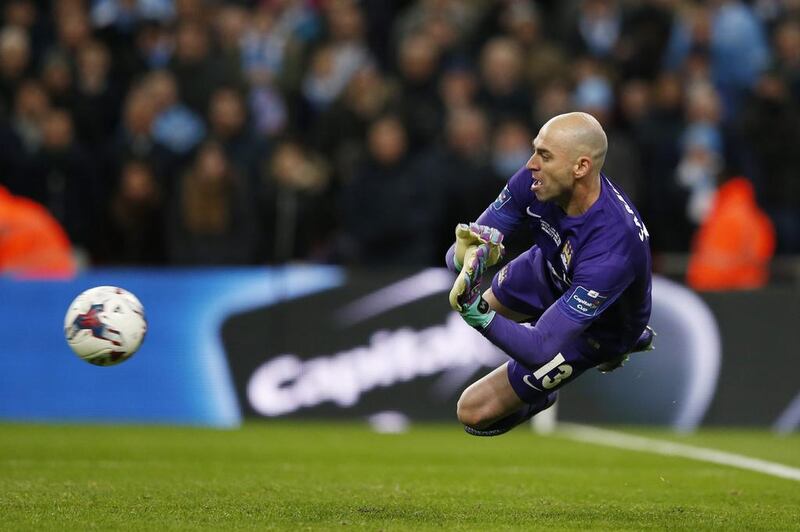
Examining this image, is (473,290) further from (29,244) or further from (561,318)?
(29,244)

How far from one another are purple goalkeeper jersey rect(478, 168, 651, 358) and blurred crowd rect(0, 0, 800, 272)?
6136 mm

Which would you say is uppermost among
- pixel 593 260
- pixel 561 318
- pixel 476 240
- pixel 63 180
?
pixel 63 180

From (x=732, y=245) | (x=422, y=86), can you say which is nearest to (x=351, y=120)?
(x=422, y=86)

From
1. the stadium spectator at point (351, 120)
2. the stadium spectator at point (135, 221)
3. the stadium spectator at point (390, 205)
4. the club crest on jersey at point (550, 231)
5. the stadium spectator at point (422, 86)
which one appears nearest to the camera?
the club crest on jersey at point (550, 231)

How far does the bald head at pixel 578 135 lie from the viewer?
7.48 m

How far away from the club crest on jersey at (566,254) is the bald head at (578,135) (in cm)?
45

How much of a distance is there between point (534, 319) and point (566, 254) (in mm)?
1069

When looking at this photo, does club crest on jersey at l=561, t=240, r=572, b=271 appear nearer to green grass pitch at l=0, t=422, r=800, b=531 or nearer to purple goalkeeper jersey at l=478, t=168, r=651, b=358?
purple goalkeeper jersey at l=478, t=168, r=651, b=358

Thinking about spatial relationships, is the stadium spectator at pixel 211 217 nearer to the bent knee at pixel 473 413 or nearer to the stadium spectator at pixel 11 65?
the stadium spectator at pixel 11 65

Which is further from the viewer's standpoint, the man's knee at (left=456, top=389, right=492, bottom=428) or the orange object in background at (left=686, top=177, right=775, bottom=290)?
the orange object in background at (left=686, top=177, right=775, bottom=290)

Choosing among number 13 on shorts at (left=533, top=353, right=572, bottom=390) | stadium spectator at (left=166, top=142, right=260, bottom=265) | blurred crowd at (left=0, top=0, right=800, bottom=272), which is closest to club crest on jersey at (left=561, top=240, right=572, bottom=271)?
number 13 on shorts at (left=533, top=353, right=572, bottom=390)

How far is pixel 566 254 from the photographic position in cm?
779

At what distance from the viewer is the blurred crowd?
1445cm

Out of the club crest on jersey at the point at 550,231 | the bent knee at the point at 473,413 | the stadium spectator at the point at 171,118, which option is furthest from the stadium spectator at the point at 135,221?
the club crest on jersey at the point at 550,231
